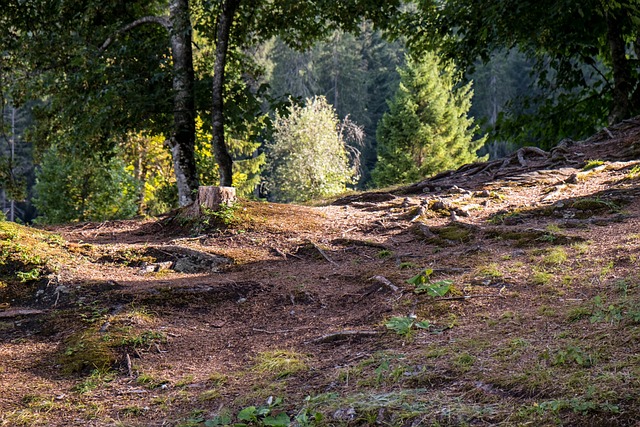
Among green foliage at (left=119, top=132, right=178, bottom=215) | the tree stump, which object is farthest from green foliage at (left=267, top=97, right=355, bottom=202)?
the tree stump

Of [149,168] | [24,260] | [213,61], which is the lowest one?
[24,260]

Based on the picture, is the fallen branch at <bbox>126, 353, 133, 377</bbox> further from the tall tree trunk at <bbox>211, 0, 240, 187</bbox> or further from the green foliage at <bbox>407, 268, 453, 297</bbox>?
the tall tree trunk at <bbox>211, 0, 240, 187</bbox>

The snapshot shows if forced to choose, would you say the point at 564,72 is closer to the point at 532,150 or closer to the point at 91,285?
the point at 532,150

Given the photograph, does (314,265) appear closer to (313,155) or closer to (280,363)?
(280,363)

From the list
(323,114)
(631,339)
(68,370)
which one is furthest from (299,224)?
(323,114)

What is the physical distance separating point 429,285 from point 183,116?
691cm

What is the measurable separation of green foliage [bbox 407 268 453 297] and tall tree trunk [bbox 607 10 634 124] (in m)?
9.51

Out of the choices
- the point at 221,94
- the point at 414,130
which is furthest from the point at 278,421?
the point at 414,130

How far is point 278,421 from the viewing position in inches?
111

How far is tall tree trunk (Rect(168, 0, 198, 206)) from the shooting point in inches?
400

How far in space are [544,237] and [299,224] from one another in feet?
10.0

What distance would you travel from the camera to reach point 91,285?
5.14 meters

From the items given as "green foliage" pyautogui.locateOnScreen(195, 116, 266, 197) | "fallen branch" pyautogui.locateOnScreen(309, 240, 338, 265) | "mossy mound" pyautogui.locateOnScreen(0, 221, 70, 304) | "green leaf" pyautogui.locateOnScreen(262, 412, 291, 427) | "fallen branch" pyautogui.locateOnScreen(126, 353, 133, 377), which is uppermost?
"green foliage" pyautogui.locateOnScreen(195, 116, 266, 197)

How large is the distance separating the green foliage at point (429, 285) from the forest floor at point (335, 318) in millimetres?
20
